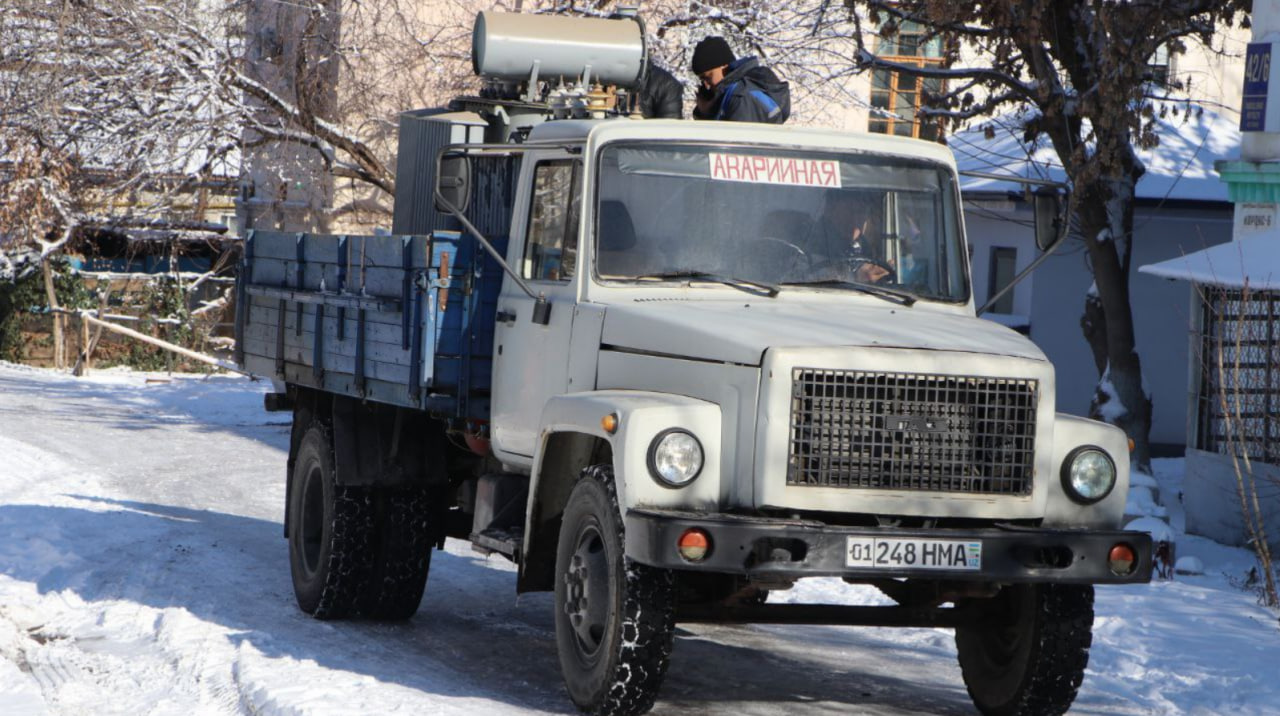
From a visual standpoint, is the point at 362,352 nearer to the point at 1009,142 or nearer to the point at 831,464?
the point at 831,464

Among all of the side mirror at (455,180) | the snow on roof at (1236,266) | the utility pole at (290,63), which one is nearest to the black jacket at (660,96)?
the side mirror at (455,180)

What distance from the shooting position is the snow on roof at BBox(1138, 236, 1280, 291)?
12.3 meters

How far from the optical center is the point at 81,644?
8.37m

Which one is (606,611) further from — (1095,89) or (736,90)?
(1095,89)

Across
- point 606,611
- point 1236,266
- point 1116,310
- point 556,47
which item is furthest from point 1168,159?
point 606,611

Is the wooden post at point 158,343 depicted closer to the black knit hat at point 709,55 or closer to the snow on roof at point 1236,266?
the snow on roof at point 1236,266

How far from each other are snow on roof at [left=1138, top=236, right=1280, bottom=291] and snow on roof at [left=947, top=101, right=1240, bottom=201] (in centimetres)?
510

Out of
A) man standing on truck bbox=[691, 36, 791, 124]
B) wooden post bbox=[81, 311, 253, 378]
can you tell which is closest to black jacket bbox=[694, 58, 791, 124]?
man standing on truck bbox=[691, 36, 791, 124]

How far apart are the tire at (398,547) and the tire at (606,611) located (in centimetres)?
232

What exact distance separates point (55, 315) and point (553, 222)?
2297 cm

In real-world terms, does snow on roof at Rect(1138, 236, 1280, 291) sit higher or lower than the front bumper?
higher

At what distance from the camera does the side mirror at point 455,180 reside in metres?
7.15

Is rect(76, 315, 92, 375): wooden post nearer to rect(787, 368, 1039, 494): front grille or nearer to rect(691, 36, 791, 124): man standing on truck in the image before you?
rect(691, 36, 791, 124): man standing on truck

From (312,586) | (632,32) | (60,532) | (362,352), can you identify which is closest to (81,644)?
(312,586)
